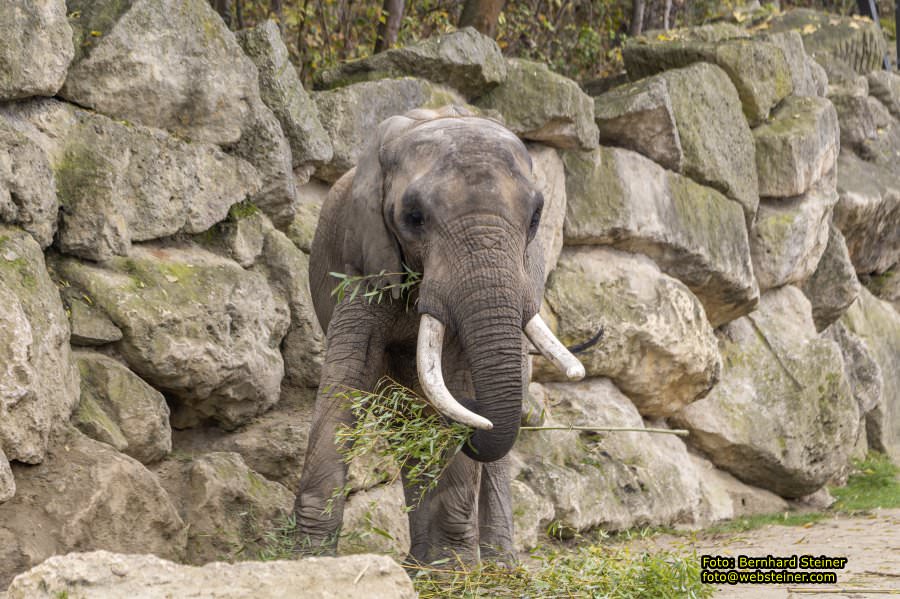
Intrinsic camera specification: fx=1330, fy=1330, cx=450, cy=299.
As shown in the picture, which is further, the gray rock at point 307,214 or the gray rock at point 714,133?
the gray rock at point 714,133

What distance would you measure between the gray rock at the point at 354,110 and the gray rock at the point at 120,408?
263 centimetres

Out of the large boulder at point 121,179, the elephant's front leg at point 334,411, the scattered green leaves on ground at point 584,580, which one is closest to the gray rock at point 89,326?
the large boulder at point 121,179

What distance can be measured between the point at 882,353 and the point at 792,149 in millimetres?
3616

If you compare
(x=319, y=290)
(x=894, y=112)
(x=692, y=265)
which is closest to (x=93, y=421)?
(x=319, y=290)

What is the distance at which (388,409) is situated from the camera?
22.1 feet

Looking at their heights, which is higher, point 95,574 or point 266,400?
point 266,400

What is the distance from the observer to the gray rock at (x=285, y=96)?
8844 millimetres

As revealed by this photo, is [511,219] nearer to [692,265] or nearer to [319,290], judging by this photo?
[319,290]

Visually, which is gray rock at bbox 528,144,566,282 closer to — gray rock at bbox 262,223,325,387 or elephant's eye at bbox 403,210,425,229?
gray rock at bbox 262,223,325,387

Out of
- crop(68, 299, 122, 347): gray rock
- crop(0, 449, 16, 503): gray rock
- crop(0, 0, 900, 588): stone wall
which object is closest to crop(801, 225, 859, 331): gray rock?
crop(0, 0, 900, 588): stone wall

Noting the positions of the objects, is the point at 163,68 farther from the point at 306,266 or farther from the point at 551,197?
Answer: the point at 551,197

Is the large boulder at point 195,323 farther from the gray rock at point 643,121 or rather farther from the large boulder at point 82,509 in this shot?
the gray rock at point 643,121

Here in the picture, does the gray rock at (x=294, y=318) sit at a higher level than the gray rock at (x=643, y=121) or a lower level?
lower

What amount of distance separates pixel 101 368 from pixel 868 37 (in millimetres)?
12018
